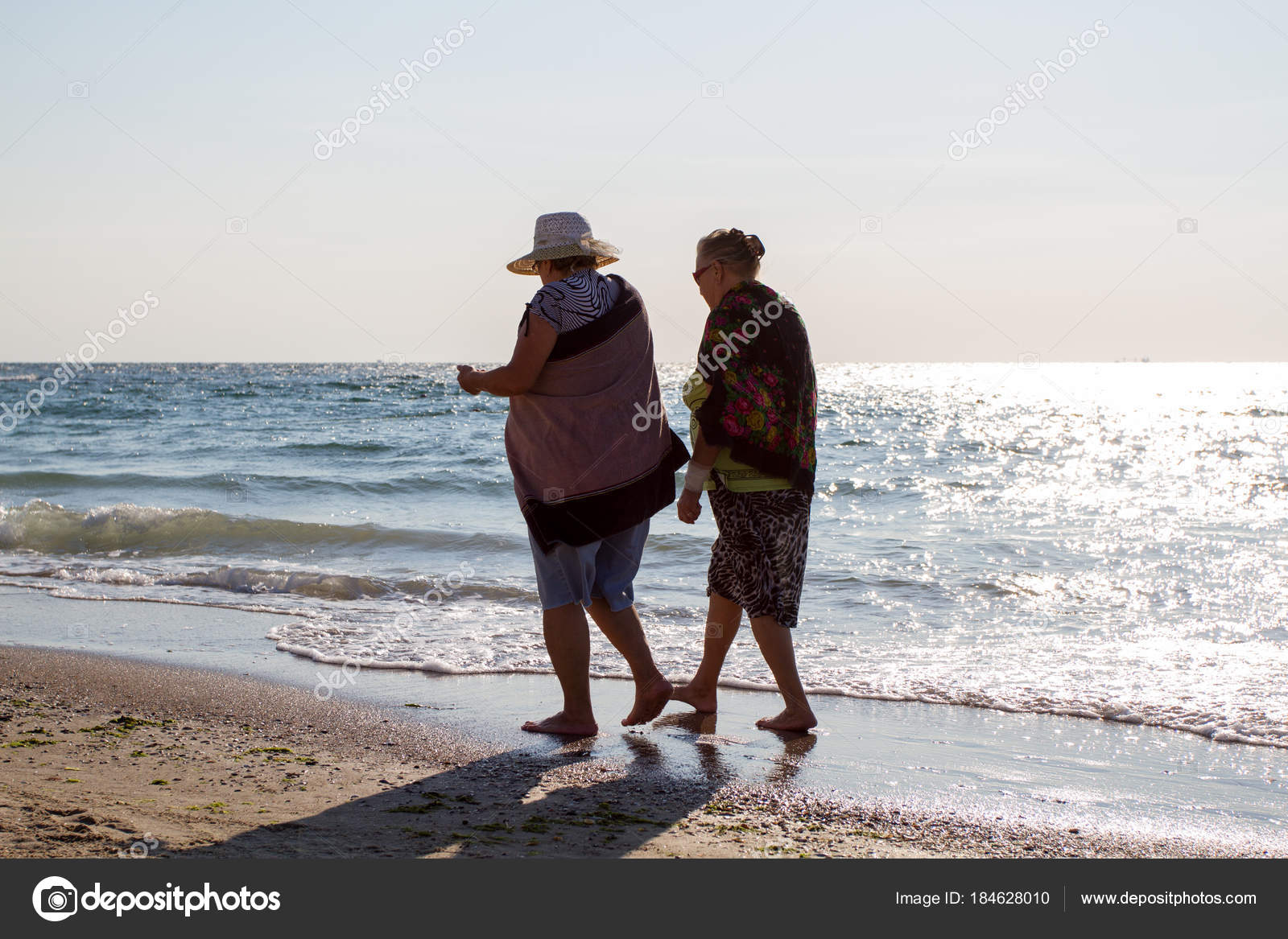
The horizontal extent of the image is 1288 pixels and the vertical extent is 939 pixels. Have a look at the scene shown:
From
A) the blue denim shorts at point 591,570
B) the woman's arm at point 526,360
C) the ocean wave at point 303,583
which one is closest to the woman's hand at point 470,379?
the woman's arm at point 526,360

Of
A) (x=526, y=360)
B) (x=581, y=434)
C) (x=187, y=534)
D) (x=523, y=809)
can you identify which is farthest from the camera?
(x=187, y=534)

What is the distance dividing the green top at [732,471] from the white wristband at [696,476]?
0.20 feet

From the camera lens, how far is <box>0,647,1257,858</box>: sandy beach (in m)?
2.36

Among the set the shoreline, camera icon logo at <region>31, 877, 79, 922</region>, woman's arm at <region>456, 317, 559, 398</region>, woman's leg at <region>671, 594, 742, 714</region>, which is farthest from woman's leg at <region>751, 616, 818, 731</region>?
camera icon logo at <region>31, 877, 79, 922</region>

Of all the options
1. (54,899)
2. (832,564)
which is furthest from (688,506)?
(832,564)

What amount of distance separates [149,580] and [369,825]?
499 cm

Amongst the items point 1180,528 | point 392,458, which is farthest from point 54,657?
point 392,458

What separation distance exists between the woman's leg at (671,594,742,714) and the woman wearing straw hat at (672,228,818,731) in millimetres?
62

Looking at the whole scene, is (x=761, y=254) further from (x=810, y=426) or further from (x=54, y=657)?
(x=54, y=657)

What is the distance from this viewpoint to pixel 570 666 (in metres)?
3.40

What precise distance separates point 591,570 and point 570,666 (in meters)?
0.36

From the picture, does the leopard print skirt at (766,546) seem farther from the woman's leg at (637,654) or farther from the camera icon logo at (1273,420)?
the camera icon logo at (1273,420)

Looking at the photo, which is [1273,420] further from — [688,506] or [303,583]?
[688,506]

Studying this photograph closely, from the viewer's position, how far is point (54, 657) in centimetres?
457
